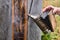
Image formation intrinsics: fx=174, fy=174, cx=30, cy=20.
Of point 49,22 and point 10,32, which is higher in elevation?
point 49,22

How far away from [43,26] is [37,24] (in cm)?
9

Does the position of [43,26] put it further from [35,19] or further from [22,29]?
[22,29]

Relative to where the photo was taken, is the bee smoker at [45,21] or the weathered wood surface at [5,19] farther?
the bee smoker at [45,21]

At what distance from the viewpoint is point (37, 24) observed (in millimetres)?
2053

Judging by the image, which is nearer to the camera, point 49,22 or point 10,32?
point 10,32

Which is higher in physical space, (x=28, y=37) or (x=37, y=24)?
(x=37, y=24)

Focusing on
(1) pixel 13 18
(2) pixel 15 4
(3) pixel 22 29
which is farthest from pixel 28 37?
(2) pixel 15 4

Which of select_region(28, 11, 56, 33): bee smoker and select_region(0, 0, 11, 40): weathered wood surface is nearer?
select_region(0, 0, 11, 40): weathered wood surface

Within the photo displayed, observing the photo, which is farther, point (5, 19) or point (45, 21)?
point (45, 21)

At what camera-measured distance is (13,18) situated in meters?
1.96

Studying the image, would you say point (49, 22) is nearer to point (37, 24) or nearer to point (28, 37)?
point (37, 24)

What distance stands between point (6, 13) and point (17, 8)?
0.44 feet

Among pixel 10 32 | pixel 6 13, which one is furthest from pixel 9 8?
pixel 10 32

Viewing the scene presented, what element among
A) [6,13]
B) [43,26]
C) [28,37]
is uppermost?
[6,13]
